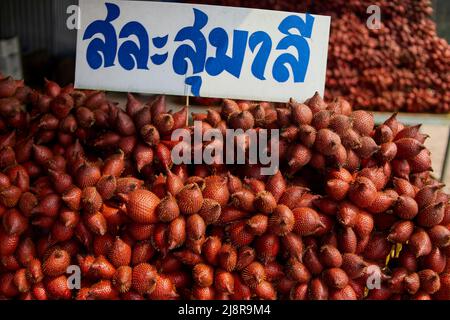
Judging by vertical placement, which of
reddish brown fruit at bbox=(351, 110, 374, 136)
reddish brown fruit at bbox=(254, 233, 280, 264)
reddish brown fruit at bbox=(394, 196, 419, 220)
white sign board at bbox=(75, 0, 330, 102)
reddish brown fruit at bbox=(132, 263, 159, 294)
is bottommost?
reddish brown fruit at bbox=(132, 263, 159, 294)

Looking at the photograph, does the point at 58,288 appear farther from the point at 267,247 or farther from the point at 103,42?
the point at 103,42

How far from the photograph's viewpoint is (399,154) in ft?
5.46

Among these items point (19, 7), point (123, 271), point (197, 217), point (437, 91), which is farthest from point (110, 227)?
point (19, 7)

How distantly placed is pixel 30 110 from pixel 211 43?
789 millimetres

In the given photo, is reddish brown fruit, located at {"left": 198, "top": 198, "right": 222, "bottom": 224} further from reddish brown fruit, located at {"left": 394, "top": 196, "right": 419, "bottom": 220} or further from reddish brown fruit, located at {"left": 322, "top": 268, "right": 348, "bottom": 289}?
reddish brown fruit, located at {"left": 394, "top": 196, "right": 419, "bottom": 220}

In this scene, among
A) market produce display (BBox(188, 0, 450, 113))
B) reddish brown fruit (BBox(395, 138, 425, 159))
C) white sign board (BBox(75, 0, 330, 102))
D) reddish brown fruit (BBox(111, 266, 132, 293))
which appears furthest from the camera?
market produce display (BBox(188, 0, 450, 113))

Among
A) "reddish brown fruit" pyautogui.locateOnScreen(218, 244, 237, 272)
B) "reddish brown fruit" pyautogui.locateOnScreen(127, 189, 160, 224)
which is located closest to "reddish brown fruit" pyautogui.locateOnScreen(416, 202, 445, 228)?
"reddish brown fruit" pyautogui.locateOnScreen(218, 244, 237, 272)

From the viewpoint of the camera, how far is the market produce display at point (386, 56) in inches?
148

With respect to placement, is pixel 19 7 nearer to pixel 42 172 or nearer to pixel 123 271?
pixel 42 172

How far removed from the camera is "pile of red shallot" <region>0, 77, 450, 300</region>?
4.82 feet

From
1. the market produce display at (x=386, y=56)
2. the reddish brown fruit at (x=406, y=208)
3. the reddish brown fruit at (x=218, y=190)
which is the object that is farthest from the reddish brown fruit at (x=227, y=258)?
the market produce display at (x=386, y=56)

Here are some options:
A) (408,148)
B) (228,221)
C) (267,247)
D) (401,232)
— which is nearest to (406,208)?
(401,232)

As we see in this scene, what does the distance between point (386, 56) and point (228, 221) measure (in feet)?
9.58

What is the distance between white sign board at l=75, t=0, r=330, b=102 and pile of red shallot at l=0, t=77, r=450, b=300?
206 mm
